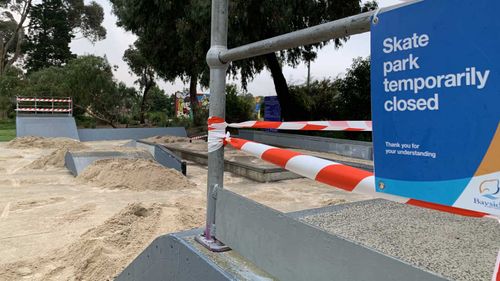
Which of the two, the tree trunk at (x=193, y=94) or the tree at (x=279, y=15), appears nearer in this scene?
the tree at (x=279, y=15)

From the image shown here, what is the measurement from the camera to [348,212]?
10.5 feet

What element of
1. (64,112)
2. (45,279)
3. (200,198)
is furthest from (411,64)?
(64,112)

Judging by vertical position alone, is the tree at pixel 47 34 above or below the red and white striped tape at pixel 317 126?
above

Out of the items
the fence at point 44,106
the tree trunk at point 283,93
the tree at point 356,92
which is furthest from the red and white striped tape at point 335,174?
the fence at point 44,106

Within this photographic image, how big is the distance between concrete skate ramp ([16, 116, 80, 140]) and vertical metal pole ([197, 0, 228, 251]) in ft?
65.5

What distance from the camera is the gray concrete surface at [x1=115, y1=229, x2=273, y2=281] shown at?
1.83 m

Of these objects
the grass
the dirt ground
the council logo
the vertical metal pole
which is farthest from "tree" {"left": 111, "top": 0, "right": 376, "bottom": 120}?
the council logo

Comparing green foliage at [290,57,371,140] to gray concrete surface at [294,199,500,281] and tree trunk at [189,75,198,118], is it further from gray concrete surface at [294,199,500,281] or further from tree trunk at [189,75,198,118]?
gray concrete surface at [294,199,500,281]

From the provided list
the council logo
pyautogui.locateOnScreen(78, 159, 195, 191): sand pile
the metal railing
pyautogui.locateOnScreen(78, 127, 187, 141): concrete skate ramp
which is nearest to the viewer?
the council logo

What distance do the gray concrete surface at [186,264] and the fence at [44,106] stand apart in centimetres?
2190

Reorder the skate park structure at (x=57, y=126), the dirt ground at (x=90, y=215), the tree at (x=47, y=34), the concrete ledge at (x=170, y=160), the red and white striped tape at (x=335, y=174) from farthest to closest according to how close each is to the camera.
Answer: the tree at (x=47, y=34) < the skate park structure at (x=57, y=126) < the concrete ledge at (x=170, y=160) < the dirt ground at (x=90, y=215) < the red and white striped tape at (x=335, y=174)

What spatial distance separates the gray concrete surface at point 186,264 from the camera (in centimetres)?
183

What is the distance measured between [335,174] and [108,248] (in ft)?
12.0

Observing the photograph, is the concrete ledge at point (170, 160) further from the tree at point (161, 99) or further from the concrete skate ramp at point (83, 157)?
the tree at point (161, 99)
